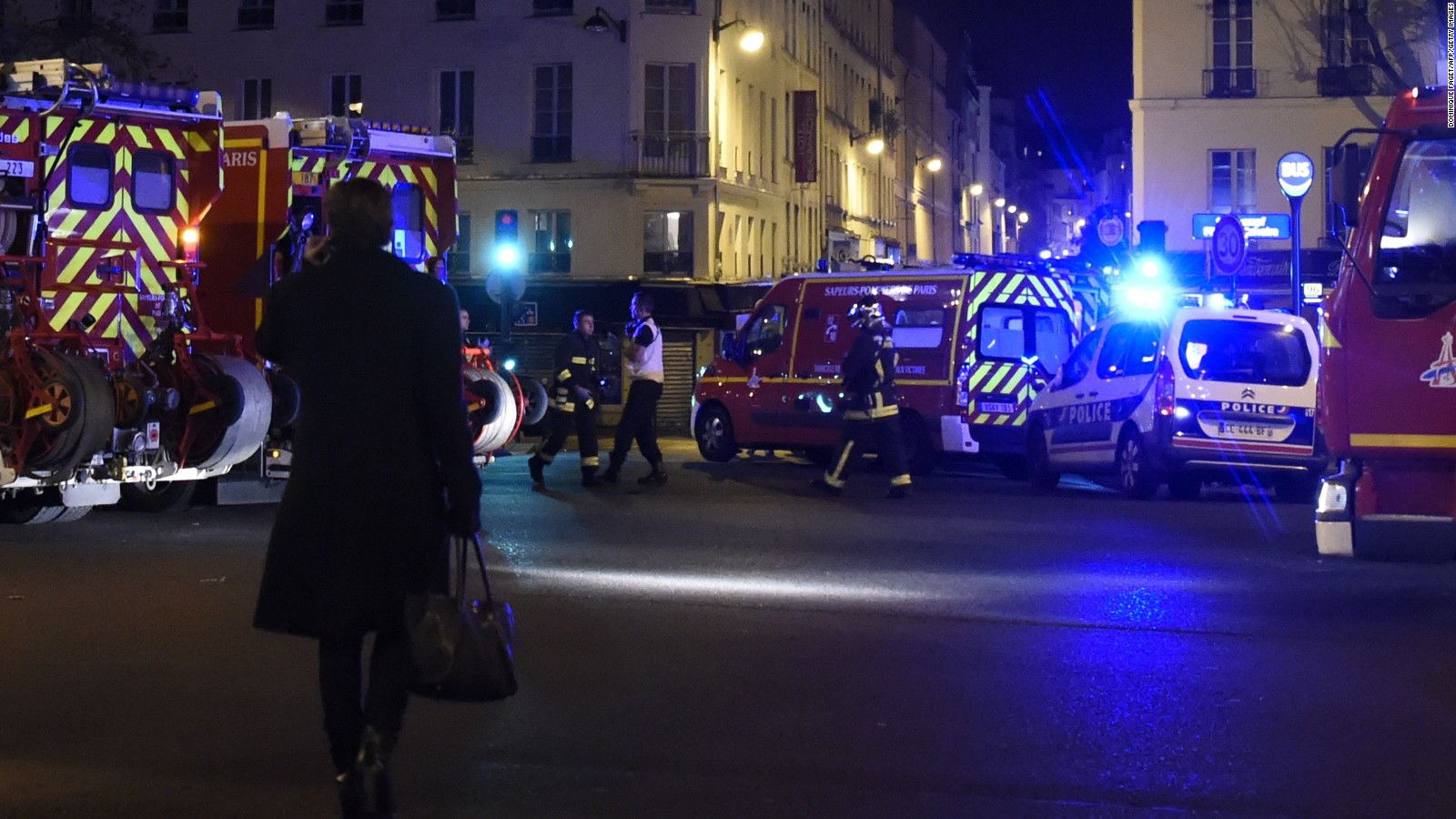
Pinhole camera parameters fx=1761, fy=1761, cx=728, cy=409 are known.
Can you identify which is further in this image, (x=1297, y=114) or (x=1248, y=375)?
(x=1297, y=114)

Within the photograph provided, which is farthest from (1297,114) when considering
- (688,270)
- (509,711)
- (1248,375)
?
(509,711)

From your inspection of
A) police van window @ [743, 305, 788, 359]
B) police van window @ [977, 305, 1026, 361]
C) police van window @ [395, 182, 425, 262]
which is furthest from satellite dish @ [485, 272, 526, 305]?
police van window @ [395, 182, 425, 262]

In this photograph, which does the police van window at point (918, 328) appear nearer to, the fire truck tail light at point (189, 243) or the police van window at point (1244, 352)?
the police van window at point (1244, 352)

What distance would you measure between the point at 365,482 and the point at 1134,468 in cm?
1232

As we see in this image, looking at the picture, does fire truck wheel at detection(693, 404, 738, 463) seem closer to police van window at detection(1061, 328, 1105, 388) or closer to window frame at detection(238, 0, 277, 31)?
police van window at detection(1061, 328, 1105, 388)

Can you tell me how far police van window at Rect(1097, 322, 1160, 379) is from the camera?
52.3 ft

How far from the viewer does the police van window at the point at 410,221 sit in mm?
15328

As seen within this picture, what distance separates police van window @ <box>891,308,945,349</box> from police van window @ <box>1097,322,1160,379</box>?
10.8 ft

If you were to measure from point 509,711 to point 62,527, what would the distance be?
24.1 ft

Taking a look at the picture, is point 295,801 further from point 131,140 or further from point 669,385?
point 669,385

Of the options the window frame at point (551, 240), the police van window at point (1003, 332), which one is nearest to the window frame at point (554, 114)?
the window frame at point (551, 240)

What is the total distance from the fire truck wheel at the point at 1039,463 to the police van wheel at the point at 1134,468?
1.66 m

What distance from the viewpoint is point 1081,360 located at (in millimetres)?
17625

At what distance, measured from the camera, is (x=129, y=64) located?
131 feet
